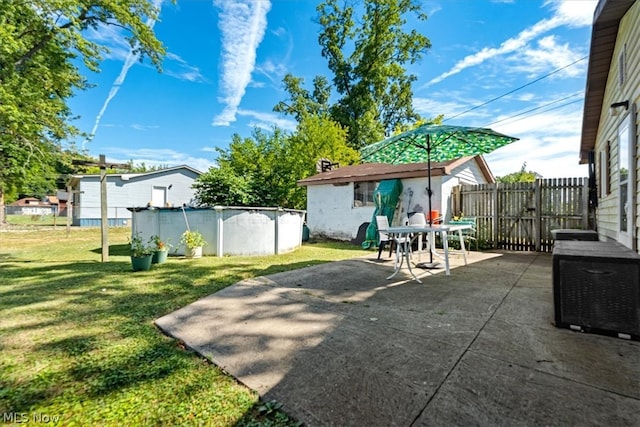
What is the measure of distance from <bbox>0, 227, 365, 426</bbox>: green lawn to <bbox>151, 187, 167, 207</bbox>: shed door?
63.4 ft

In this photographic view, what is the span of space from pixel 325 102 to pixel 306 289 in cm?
2326

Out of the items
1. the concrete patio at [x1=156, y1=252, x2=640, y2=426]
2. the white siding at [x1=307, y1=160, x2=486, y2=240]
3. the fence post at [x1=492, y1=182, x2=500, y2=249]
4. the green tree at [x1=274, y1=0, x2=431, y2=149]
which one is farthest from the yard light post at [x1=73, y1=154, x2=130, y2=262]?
the green tree at [x1=274, y1=0, x2=431, y2=149]

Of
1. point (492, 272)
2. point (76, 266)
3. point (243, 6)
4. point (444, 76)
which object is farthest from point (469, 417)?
point (444, 76)

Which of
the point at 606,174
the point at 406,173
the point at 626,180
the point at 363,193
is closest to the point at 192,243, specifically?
the point at 363,193

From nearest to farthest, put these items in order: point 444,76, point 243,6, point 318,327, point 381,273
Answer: point 318,327
point 381,273
point 243,6
point 444,76

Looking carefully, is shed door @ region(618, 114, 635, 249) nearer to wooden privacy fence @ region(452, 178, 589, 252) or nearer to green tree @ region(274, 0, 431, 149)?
wooden privacy fence @ region(452, 178, 589, 252)

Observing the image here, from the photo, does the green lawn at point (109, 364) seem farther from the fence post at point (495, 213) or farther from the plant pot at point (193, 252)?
the fence post at point (495, 213)

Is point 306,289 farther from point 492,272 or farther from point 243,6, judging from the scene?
point 243,6

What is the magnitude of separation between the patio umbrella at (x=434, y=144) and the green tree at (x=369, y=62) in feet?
54.5

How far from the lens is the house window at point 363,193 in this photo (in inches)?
416

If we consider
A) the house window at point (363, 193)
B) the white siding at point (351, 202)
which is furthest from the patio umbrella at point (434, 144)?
the house window at point (363, 193)

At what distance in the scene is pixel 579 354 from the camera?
2.07 m

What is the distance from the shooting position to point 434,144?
582 centimetres

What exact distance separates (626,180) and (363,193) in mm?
7436
